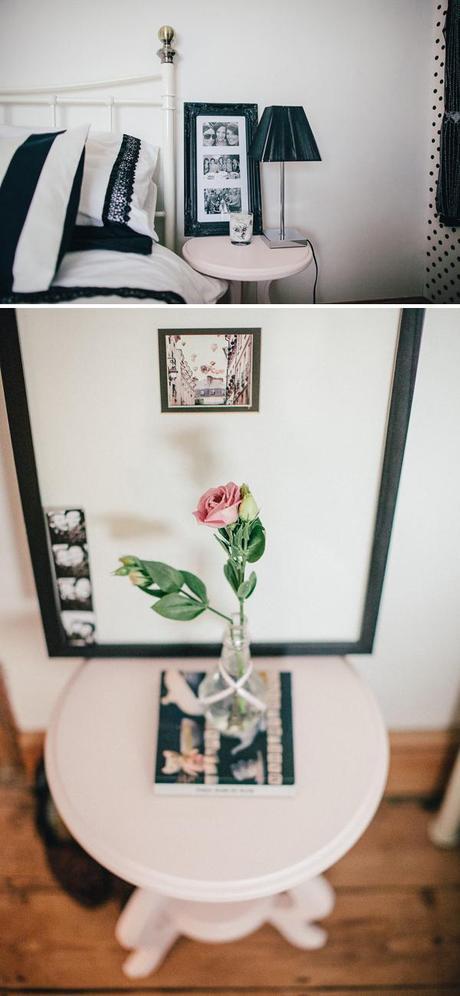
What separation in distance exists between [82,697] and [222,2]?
988 millimetres

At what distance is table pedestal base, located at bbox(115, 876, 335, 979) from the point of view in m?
0.96

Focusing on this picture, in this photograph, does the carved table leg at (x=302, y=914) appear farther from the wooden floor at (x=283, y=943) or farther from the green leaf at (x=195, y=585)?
the green leaf at (x=195, y=585)

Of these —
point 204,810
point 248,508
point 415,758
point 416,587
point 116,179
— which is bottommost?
point 415,758

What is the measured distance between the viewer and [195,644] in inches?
38.5

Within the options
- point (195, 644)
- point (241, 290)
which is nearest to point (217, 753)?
point (195, 644)

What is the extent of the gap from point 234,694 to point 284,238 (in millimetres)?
911

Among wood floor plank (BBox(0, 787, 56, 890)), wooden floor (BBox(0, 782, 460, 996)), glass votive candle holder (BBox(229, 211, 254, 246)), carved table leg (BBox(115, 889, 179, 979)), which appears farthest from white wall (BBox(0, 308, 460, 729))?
glass votive candle holder (BBox(229, 211, 254, 246))

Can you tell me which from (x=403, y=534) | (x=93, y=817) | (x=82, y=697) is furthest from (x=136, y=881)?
(x=403, y=534)

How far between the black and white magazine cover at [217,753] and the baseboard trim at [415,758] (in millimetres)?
418

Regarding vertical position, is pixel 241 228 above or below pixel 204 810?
above

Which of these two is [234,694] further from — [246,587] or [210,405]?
[210,405]

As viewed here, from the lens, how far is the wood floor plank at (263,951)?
0.97 m

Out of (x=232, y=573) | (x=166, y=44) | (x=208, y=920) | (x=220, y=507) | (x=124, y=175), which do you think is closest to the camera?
(x=220, y=507)

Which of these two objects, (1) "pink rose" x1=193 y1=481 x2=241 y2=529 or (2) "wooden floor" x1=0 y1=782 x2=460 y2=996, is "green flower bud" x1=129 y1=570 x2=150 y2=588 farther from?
(2) "wooden floor" x1=0 y1=782 x2=460 y2=996
